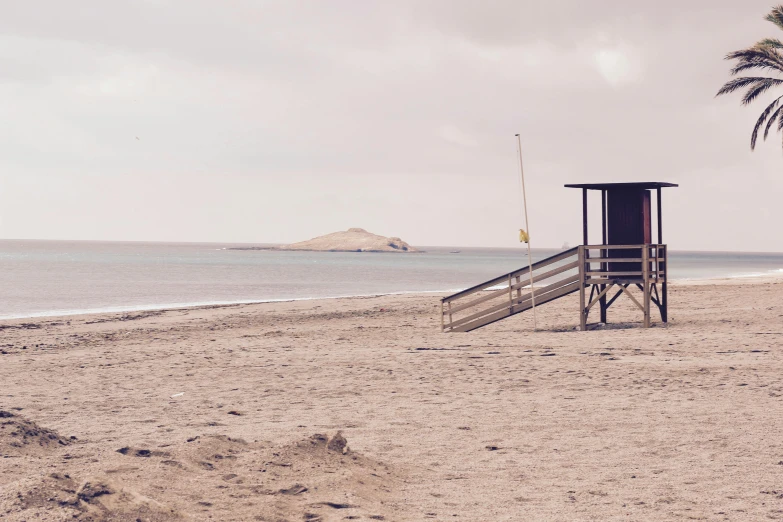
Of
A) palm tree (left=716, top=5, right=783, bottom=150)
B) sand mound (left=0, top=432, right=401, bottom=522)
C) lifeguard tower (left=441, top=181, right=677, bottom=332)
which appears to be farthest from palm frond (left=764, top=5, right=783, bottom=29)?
sand mound (left=0, top=432, right=401, bottom=522)

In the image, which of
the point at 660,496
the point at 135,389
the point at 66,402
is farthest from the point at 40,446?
the point at 660,496

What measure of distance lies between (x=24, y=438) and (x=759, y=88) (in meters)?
29.2

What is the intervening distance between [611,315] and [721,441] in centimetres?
1643

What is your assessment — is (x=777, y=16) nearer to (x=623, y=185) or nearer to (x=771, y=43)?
(x=771, y=43)

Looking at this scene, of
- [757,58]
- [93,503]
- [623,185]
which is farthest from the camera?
[757,58]

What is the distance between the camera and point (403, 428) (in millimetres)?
8359

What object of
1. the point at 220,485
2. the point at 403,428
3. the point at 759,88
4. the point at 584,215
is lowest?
the point at 403,428

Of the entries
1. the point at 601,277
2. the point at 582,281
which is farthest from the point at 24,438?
the point at 601,277

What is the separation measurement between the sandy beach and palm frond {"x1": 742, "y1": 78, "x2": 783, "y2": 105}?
49.7 ft

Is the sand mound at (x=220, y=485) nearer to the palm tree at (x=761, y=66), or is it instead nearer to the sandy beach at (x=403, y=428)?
the sandy beach at (x=403, y=428)

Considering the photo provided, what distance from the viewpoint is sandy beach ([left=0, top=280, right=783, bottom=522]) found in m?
5.56

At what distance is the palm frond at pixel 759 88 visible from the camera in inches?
1152

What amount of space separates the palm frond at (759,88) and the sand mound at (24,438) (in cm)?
2862

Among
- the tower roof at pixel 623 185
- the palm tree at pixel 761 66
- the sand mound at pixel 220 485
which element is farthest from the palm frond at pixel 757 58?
the sand mound at pixel 220 485
